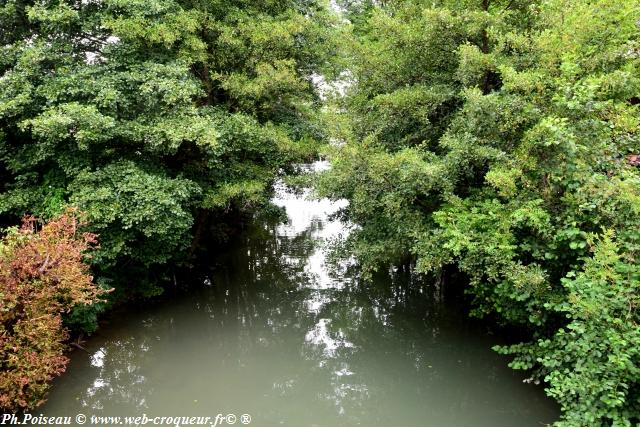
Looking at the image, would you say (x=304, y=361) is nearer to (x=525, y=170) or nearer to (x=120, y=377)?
(x=120, y=377)

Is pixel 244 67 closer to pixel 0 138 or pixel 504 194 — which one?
pixel 0 138

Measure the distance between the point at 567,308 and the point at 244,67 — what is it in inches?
276

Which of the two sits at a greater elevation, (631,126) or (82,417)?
(631,126)

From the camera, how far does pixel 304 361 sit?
24.2ft

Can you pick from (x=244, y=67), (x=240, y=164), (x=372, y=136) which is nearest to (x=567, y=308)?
(x=372, y=136)

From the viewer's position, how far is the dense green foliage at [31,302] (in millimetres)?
5078

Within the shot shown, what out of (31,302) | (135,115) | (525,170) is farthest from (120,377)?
(525,170)

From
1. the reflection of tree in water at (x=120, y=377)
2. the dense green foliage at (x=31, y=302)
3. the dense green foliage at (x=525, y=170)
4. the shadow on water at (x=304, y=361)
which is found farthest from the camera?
the reflection of tree in water at (x=120, y=377)

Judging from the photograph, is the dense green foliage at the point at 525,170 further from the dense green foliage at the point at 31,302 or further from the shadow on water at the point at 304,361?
the dense green foliage at the point at 31,302

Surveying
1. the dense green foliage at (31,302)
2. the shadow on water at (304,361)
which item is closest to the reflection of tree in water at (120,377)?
the shadow on water at (304,361)

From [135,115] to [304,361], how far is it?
197 inches

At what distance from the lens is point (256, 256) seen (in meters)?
12.3

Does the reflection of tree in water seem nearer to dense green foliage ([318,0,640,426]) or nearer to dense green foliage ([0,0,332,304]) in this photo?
dense green foliage ([0,0,332,304])

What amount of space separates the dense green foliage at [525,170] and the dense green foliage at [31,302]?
389 centimetres
